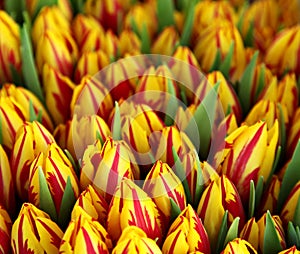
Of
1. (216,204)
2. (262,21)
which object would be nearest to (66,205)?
(216,204)

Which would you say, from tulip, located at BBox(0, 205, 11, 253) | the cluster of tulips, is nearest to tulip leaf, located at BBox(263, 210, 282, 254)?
the cluster of tulips

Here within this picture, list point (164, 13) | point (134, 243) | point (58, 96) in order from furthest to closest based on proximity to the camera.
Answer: point (164, 13)
point (58, 96)
point (134, 243)

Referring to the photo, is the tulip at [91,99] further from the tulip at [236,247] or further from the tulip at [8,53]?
the tulip at [236,247]

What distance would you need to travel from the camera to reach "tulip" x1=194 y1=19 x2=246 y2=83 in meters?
0.78

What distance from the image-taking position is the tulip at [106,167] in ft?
1.87

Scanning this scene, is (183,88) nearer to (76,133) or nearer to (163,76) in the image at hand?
(163,76)

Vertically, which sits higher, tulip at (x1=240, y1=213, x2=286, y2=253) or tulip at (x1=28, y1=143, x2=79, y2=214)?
tulip at (x1=28, y1=143, x2=79, y2=214)

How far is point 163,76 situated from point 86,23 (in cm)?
17

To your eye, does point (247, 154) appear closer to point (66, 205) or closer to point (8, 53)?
point (66, 205)

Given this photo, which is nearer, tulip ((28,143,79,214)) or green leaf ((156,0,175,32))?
tulip ((28,143,79,214))

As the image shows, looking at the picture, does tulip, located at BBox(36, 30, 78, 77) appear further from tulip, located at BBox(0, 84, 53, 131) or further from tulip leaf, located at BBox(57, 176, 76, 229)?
tulip leaf, located at BBox(57, 176, 76, 229)

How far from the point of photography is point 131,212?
1.78ft

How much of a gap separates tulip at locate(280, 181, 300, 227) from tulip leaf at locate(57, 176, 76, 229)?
0.20 m

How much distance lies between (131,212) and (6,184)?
5.6 inches
